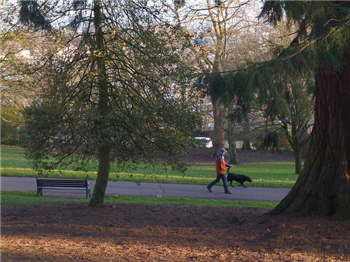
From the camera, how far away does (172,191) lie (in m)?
14.4

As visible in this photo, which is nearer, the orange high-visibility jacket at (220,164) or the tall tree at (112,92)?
the tall tree at (112,92)

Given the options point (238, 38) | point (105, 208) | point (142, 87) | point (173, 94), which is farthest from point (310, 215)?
point (238, 38)

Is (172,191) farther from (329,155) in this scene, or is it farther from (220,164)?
(329,155)

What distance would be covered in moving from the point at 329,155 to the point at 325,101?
3.51 feet

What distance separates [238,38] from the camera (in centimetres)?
2630

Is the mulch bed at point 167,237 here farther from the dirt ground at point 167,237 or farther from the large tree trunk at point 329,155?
the large tree trunk at point 329,155

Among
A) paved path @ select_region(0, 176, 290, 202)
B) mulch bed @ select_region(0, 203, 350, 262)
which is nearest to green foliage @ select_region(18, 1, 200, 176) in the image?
mulch bed @ select_region(0, 203, 350, 262)

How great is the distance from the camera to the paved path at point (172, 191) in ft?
43.7

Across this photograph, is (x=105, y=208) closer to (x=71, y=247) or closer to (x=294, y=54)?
(x=71, y=247)

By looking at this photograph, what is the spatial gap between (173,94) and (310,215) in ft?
12.2

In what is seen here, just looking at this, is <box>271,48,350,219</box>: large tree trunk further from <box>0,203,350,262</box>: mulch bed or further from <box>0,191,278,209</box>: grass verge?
<box>0,191,278,209</box>: grass verge

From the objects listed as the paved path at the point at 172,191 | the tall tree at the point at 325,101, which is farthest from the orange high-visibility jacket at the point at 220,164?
the tall tree at the point at 325,101

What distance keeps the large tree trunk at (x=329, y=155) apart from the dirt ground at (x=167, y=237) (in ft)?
1.18

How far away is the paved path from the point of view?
43.7ft
